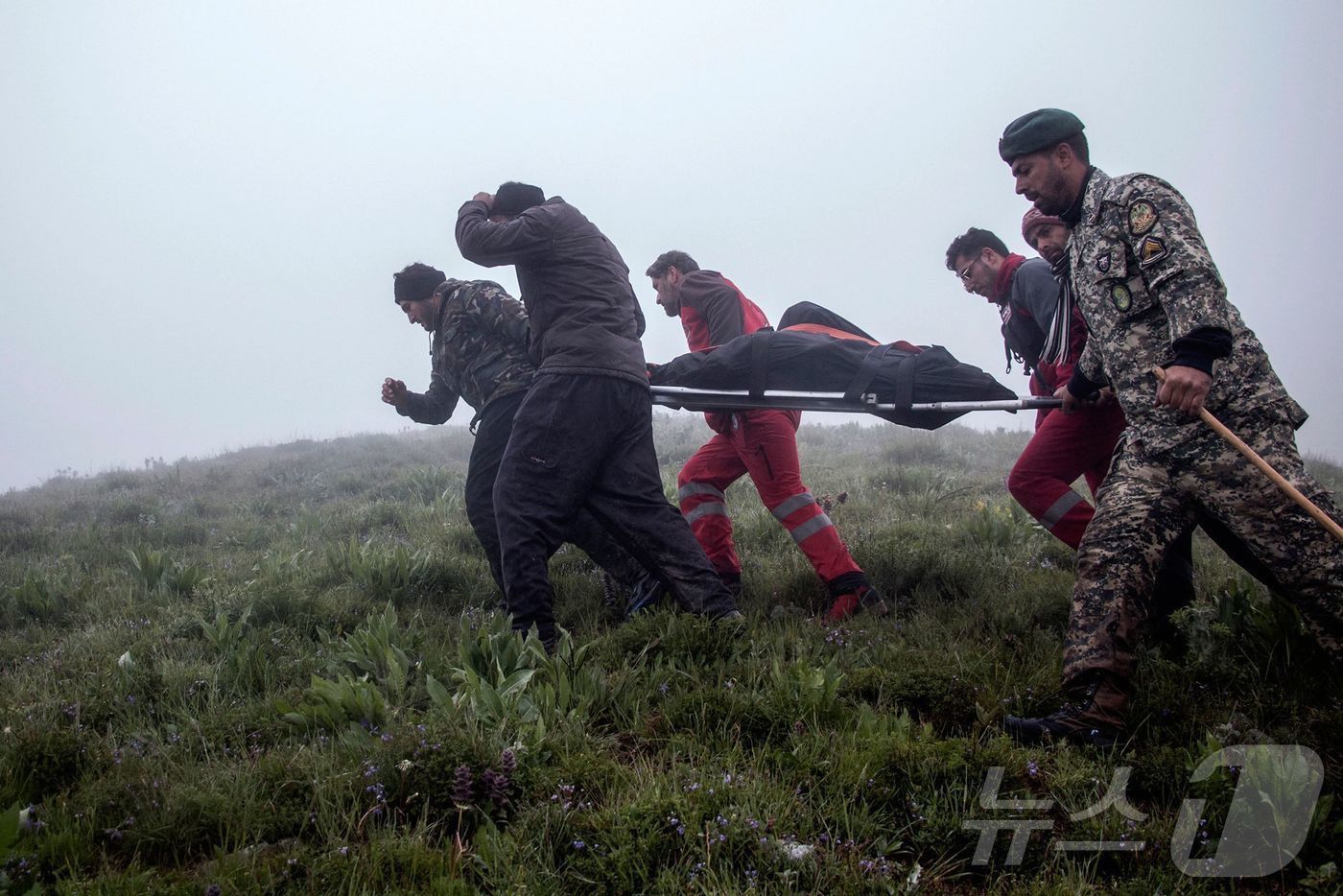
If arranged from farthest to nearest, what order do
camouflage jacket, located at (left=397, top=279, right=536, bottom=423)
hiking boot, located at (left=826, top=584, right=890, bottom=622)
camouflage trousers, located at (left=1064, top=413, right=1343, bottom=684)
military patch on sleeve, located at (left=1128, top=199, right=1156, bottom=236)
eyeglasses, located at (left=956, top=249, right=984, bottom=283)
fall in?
camouflage jacket, located at (left=397, top=279, right=536, bottom=423)
eyeglasses, located at (left=956, top=249, right=984, bottom=283)
hiking boot, located at (left=826, top=584, right=890, bottom=622)
military patch on sleeve, located at (left=1128, top=199, right=1156, bottom=236)
camouflage trousers, located at (left=1064, top=413, right=1343, bottom=684)

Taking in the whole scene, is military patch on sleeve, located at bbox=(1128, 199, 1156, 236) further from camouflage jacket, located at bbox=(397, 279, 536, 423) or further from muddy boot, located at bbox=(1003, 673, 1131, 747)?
camouflage jacket, located at bbox=(397, 279, 536, 423)

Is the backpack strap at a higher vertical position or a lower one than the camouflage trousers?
higher

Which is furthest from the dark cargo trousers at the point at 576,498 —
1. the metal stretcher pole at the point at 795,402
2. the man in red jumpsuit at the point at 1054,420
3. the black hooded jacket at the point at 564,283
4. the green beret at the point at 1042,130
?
the green beret at the point at 1042,130

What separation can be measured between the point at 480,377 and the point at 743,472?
1.95 meters

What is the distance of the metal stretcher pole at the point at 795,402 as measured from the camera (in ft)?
14.8

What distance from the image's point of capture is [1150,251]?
331 centimetres

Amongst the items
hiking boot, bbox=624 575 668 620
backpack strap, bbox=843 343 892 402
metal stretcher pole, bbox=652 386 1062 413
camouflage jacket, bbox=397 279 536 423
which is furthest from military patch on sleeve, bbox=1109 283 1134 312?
camouflage jacket, bbox=397 279 536 423

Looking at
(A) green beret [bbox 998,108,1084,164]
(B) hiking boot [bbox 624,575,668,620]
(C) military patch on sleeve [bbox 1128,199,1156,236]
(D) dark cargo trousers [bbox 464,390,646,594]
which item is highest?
(A) green beret [bbox 998,108,1084,164]

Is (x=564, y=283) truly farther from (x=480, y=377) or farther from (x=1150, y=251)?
(x=1150, y=251)

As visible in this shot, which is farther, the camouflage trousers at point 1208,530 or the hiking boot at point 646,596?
the hiking boot at point 646,596

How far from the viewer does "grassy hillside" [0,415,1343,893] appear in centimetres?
249

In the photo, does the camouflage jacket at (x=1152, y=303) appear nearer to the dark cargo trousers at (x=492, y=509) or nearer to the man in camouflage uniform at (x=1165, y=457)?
the man in camouflage uniform at (x=1165, y=457)

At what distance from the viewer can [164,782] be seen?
3.03 m

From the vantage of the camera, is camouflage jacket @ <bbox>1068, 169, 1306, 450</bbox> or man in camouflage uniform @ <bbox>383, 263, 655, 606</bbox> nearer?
camouflage jacket @ <bbox>1068, 169, 1306, 450</bbox>
